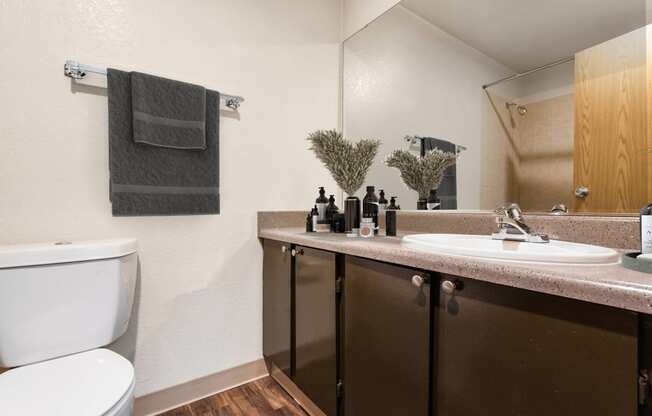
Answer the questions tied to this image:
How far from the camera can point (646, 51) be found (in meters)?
0.87

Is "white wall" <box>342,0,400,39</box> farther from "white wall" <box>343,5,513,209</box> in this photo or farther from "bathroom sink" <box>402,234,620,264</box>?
"bathroom sink" <box>402,234,620,264</box>

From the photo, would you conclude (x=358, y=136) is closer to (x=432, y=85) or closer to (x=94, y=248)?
(x=432, y=85)

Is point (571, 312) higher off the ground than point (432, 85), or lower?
lower

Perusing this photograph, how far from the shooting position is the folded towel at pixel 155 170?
1.19 m

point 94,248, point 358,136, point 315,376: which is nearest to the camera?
point 94,248

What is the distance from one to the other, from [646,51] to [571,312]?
87cm

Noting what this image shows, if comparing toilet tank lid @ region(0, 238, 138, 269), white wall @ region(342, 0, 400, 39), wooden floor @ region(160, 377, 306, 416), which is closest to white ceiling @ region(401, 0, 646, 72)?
white wall @ region(342, 0, 400, 39)

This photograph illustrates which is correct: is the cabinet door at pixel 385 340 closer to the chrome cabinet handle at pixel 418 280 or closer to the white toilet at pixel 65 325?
the chrome cabinet handle at pixel 418 280

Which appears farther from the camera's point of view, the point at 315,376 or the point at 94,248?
the point at 315,376

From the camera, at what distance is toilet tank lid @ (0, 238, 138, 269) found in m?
0.91

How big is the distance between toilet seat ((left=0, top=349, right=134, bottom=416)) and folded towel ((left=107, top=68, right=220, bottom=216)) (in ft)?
1.80

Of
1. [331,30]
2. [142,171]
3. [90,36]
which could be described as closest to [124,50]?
[90,36]

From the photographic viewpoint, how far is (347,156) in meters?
1.39

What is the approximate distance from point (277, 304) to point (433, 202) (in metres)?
0.89
